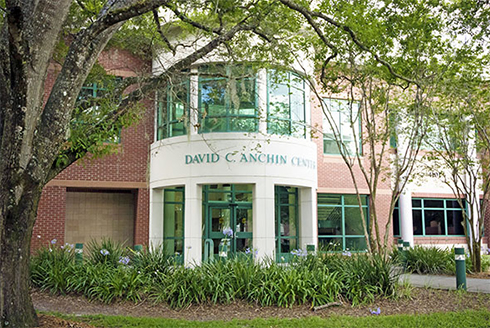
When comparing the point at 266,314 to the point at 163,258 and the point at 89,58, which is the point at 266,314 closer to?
the point at 163,258

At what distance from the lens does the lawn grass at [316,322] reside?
7.47 metres

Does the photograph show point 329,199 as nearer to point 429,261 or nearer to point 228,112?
point 429,261

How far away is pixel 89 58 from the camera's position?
21.1 ft

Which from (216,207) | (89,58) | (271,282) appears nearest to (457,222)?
(216,207)

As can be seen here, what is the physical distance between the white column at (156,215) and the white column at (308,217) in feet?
16.6

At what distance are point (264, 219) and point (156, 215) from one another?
4.03 metres

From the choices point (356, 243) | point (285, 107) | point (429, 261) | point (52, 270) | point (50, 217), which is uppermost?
point (285, 107)

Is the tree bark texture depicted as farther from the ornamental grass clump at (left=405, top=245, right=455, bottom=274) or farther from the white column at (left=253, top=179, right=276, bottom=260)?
the ornamental grass clump at (left=405, top=245, right=455, bottom=274)

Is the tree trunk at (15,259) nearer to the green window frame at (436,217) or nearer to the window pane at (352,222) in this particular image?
the window pane at (352,222)

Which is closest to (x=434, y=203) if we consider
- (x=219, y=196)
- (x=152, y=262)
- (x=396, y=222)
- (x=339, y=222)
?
(x=396, y=222)

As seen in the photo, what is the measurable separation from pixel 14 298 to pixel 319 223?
49.3 feet

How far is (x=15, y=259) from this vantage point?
605cm

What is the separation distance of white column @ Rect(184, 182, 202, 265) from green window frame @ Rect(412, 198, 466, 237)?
11.9 meters

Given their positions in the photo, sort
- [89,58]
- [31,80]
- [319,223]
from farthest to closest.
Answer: [319,223]
[89,58]
[31,80]
